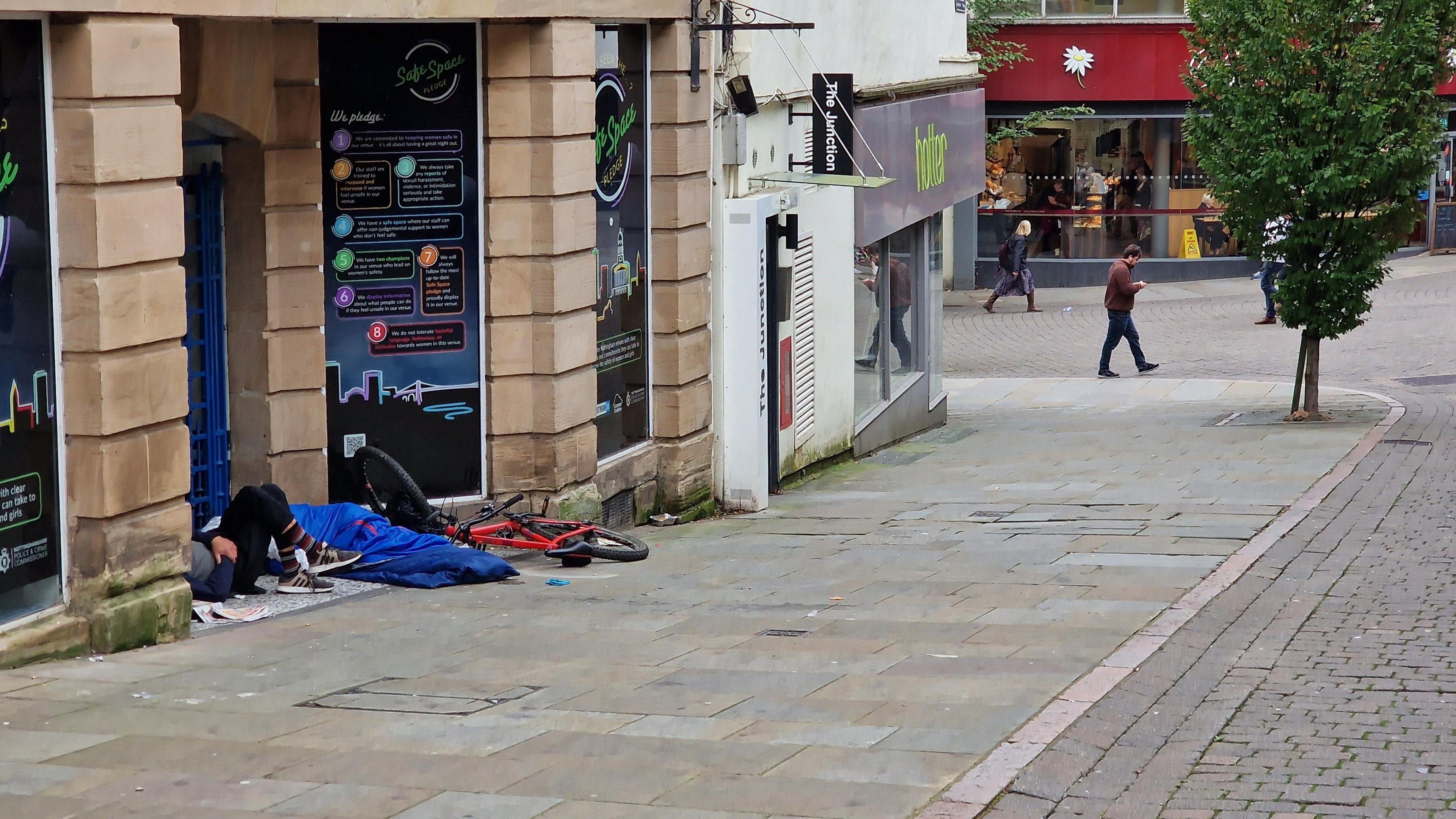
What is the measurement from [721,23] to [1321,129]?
23.7 ft

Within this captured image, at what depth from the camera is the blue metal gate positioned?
10.3 m

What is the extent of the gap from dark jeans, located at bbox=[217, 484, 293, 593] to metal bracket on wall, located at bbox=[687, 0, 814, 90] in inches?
205

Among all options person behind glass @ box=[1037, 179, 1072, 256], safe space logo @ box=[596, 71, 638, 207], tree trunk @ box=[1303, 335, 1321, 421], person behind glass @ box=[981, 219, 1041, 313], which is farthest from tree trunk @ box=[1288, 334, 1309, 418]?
person behind glass @ box=[1037, 179, 1072, 256]

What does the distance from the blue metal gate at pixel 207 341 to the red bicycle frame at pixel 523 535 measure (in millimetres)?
1480

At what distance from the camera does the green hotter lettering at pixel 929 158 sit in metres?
19.3

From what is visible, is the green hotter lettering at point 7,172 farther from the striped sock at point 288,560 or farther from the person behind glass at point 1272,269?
the person behind glass at point 1272,269

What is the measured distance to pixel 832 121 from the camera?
15555mm

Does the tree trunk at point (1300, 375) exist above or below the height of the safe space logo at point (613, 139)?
below

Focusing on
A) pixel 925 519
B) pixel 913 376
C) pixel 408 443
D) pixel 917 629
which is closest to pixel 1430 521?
pixel 925 519

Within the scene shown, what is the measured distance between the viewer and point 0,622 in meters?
7.79

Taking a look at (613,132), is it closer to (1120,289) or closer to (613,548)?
(613,548)

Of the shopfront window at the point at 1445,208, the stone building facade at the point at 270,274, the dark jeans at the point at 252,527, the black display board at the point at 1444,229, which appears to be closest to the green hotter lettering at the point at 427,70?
the stone building facade at the point at 270,274


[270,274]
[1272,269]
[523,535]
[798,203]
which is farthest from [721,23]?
[1272,269]

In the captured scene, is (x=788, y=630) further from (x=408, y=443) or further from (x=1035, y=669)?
(x=408, y=443)
